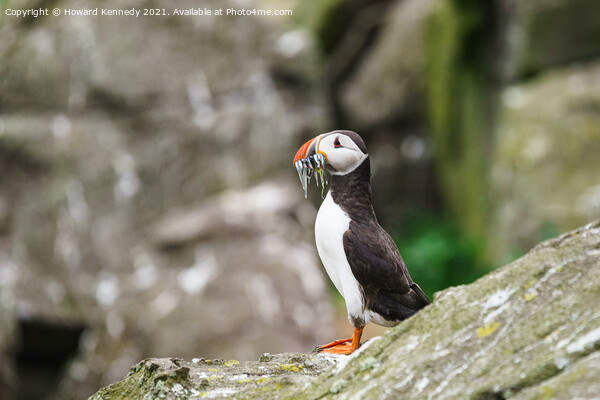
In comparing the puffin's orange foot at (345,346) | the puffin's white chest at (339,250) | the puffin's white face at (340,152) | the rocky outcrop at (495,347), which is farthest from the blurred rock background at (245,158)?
the rocky outcrop at (495,347)

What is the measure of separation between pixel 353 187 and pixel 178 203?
6.88 metres

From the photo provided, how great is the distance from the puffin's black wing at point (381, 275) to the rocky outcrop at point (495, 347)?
0.71m

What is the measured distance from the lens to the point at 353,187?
3.23 m

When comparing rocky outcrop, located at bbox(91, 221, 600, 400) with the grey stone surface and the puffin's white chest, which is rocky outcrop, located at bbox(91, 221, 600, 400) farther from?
the grey stone surface

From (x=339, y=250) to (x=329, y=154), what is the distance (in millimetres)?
423

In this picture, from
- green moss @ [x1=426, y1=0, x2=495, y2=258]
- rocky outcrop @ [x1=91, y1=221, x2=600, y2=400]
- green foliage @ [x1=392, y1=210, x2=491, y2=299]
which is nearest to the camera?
rocky outcrop @ [x1=91, y1=221, x2=600, y2=400]

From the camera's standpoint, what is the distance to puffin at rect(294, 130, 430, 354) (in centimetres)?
304

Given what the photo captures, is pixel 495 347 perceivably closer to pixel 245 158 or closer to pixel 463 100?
pixel 245 158

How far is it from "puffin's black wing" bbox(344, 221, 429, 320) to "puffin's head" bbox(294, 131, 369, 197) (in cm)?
31

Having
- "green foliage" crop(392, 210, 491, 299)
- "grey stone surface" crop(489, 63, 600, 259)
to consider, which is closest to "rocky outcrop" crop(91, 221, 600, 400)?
"grey stone surface" crop(489, 63, 600, 259)

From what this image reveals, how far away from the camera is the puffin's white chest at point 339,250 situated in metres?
3.10

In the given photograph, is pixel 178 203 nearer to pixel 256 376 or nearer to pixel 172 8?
pixel 172 8

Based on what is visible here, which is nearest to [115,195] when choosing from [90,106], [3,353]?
[90,106]

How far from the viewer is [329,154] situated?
3131 millimetres
